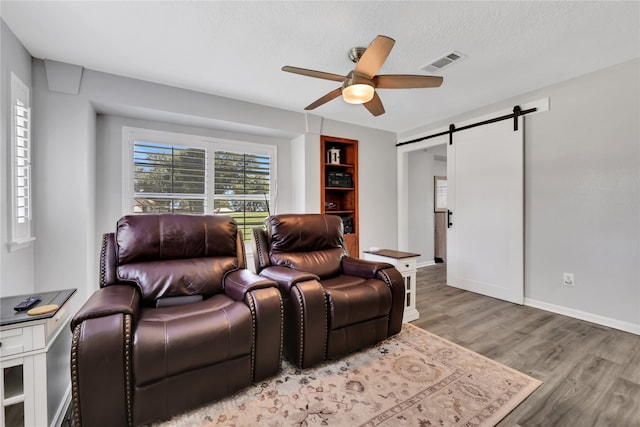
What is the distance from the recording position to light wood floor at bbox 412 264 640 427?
152 centimetres

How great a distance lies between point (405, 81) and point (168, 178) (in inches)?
111

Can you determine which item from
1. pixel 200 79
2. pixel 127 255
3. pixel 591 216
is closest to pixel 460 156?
pixel 591 216

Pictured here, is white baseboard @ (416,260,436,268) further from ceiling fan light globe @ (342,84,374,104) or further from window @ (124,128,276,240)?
ceiling fan light globe @ (342,84,374,104)

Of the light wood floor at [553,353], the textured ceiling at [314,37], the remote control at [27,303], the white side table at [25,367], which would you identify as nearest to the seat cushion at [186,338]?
the white side table at [25,367]

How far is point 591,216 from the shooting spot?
2.71m

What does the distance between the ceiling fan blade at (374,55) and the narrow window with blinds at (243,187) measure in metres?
2.36

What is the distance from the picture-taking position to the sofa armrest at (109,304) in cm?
132

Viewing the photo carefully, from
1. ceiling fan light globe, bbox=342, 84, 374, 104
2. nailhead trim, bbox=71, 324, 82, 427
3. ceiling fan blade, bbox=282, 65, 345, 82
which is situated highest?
ceiling fan blade, bbox=282, 65, 345, 82

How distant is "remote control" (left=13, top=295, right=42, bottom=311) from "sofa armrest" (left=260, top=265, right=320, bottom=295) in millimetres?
1293

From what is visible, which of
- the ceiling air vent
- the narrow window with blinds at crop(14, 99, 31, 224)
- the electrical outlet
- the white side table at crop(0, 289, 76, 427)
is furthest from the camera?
the electrical outlet

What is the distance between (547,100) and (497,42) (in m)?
1.30

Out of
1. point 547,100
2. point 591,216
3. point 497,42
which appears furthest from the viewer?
point 547,100

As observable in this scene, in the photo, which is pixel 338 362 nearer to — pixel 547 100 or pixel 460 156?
pixel 460 156

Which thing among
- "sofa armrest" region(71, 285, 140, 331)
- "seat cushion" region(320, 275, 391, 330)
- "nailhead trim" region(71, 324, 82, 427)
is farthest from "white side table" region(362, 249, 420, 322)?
"nailhead trim" region(71, 324, 82, 427)
